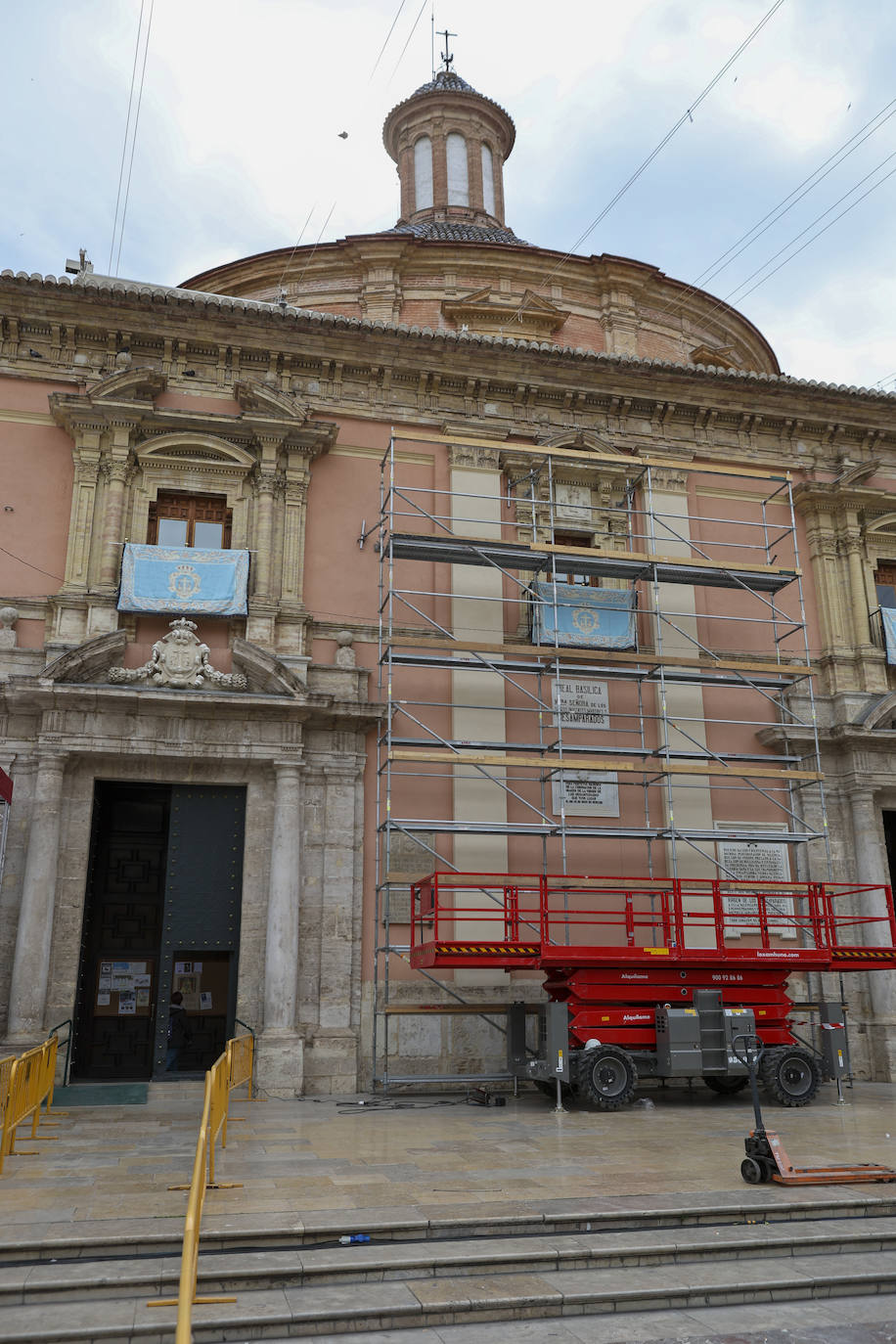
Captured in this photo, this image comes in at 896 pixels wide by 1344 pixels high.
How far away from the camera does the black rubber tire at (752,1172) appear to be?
7660mm

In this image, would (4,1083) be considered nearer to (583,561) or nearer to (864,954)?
(864,954)

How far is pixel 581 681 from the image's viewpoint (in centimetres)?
1584

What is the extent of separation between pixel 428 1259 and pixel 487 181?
25.4 m

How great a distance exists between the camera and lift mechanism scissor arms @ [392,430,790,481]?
15.3m

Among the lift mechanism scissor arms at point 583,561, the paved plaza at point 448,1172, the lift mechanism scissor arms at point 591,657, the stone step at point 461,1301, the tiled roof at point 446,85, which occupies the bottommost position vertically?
the stone step at point 461,1301

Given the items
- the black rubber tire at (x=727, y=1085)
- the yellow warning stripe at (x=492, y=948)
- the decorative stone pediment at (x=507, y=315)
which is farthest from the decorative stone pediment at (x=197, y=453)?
the black rubber tire at (x=727, y=1085)

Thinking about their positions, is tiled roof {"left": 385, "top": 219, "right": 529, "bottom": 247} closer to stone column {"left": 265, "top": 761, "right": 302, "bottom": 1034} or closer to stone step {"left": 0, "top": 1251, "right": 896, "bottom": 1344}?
stone column {"left": 265, "top": 761, "right": 302, "bottom": 1034}

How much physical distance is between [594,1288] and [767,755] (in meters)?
11.2

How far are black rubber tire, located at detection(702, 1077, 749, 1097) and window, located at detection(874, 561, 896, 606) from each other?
327 inches

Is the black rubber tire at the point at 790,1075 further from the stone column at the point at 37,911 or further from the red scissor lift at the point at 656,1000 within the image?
the stone column at the point at 37,911

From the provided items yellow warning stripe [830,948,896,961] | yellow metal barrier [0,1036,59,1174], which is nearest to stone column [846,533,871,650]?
yellow warning stripe [830,948,896,961]

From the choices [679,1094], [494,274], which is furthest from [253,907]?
[494,274]

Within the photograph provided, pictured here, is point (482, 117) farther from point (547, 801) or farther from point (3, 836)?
point (3, 836)

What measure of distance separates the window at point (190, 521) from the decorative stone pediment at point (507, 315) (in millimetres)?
7951
